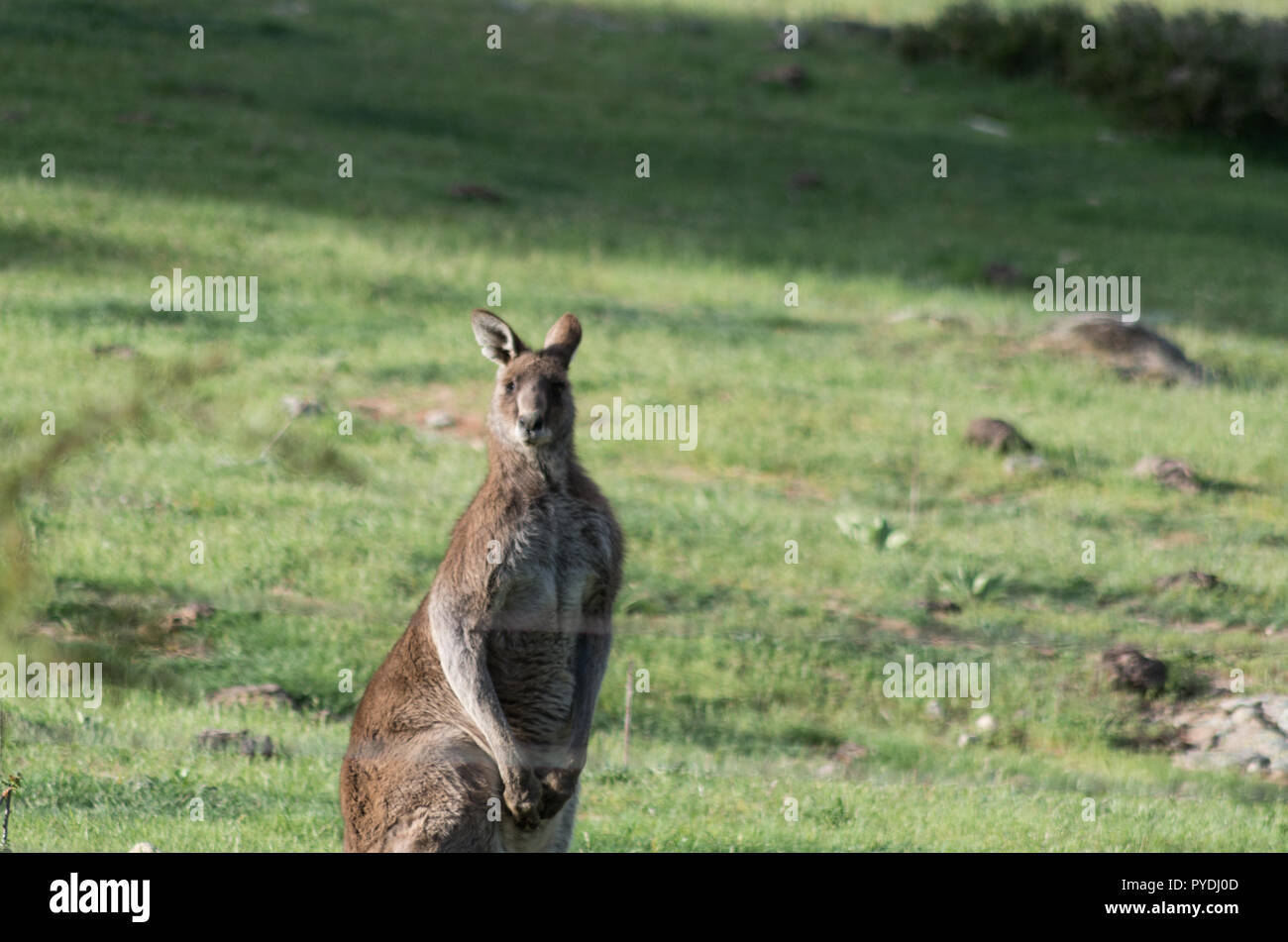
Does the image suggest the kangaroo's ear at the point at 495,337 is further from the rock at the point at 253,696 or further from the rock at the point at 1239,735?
the rock at the point at 1239,735

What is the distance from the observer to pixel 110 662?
1024cm

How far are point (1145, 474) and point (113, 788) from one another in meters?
10.4

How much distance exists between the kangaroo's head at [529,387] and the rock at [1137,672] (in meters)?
6.08

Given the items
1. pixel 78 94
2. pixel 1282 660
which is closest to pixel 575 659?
pixel 1282 660

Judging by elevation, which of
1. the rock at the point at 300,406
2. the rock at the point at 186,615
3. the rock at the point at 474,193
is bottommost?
the rock at the point at 186,615

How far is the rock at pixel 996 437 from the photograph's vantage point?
50.2ft

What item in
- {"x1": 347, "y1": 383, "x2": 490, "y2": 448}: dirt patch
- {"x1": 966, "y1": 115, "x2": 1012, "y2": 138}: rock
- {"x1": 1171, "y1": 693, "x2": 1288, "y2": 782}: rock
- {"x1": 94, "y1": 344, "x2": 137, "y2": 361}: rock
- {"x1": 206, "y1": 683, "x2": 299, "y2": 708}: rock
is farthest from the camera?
{"x1": 966, "y1": 115, "x2": 1012, "y2": 138}: rock

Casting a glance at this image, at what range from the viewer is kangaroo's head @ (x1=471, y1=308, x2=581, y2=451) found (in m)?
5.98

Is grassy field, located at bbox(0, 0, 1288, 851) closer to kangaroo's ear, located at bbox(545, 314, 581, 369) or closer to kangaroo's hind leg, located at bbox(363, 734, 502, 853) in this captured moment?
kangaroo's hind leg, located at bbox(363, 734, 502, 853)

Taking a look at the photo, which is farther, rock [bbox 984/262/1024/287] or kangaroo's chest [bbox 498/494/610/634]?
rock [bbox 984/262/1024/287]

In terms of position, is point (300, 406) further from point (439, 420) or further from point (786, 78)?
point (786, 78)

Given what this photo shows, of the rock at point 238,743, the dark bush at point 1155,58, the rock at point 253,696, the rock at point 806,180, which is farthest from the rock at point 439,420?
the dark bush at point 1155,58

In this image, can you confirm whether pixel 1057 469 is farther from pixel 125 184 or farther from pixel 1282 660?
pixel 125 184

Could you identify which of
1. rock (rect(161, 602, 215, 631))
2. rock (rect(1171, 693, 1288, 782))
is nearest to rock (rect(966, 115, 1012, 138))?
rock (rect(1171, 693, 1288, 782))
